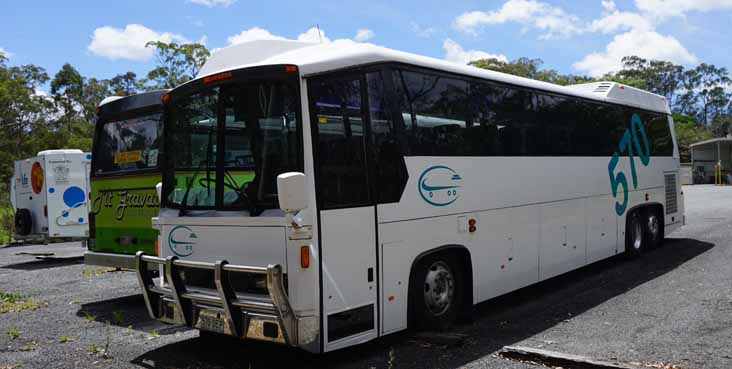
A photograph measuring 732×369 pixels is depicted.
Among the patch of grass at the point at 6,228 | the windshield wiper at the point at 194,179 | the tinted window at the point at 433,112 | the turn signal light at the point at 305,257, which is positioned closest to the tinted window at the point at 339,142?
the turn signal light at the point at 305,257

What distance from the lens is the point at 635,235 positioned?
38.7 feet

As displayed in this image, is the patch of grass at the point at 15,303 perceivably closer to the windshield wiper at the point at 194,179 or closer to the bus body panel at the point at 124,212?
the bus body panel at the point at 124,212

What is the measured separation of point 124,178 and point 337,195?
556cm

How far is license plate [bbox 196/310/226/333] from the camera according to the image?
18.0ft

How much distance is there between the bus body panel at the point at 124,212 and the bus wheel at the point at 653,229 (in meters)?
9.46

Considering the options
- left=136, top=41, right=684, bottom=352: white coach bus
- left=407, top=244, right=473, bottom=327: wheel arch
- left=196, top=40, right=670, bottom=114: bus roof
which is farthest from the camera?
left=407, top=244, right=473, bottom=327: wheel arch

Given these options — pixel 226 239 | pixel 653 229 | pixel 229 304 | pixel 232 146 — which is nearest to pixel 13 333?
pixel 226 239

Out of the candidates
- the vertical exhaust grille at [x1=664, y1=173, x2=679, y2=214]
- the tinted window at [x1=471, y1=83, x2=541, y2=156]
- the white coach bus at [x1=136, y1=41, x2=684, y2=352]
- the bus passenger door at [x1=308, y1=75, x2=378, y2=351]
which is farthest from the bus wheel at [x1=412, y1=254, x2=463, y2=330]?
the vertical exhaust grille at [x1=664, y1=173, x2=679, y2=214]

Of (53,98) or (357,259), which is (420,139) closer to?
(357,259)

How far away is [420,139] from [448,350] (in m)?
2.16

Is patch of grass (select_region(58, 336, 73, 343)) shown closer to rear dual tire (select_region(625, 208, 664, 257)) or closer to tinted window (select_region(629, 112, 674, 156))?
rear dual tire (select_region(625, 208, 664, 257))

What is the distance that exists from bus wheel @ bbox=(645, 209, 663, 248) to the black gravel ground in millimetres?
1641

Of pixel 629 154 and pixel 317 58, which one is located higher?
pixel 317 58

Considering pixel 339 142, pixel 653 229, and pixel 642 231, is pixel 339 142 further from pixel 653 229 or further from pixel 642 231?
pixel 653 229
